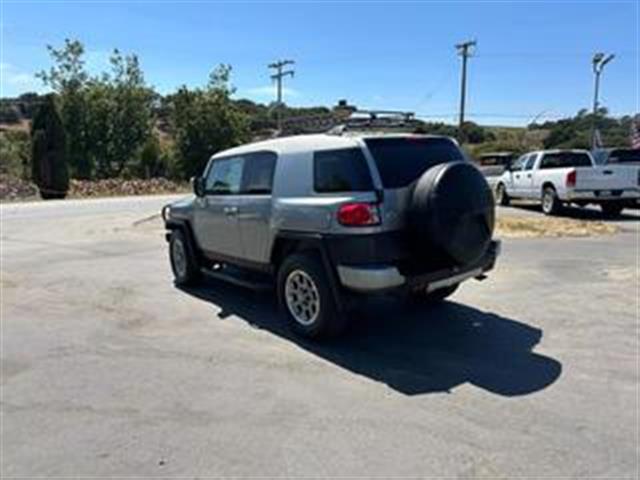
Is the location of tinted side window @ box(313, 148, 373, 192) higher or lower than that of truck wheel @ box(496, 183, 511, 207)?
higher

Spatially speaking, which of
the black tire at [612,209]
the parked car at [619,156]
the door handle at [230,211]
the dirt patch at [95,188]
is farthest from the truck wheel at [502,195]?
the dirt patch at [95,188]

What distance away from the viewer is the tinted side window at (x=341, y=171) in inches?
246

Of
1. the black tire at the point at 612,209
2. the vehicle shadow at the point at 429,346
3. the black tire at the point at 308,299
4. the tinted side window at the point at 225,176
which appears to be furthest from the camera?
the black tire at the point at 612,209

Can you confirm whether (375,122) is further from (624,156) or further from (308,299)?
(624,156)

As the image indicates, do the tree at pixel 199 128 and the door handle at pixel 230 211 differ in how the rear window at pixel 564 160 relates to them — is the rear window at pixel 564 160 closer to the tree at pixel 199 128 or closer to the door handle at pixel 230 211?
the door handle at pixel 230 211

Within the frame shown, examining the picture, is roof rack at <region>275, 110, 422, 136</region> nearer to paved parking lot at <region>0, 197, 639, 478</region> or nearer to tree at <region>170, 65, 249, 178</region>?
paved parking lot at <region>0, 197, 639, 478</region>

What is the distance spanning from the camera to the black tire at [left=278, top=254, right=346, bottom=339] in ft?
20.9

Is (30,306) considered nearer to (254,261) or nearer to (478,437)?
(254,261)

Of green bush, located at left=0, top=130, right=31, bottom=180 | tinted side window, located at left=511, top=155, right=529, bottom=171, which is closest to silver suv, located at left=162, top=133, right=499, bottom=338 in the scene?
tinted side window, located at left=511, top=155, right=529, bottom=171

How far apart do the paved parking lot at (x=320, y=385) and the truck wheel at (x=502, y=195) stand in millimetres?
13244

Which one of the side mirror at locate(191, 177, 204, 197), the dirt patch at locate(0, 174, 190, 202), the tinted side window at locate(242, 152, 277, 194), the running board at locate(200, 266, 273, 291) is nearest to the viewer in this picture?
the tinted side window at locate(242, 152, 277, 194)

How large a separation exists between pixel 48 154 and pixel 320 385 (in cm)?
3320

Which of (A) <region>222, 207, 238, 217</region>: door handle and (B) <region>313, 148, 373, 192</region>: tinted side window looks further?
(A) <region>222, 207, 238, 217</region>: door handle

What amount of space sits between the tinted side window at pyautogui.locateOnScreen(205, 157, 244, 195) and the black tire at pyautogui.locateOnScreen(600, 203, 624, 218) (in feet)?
44.1
